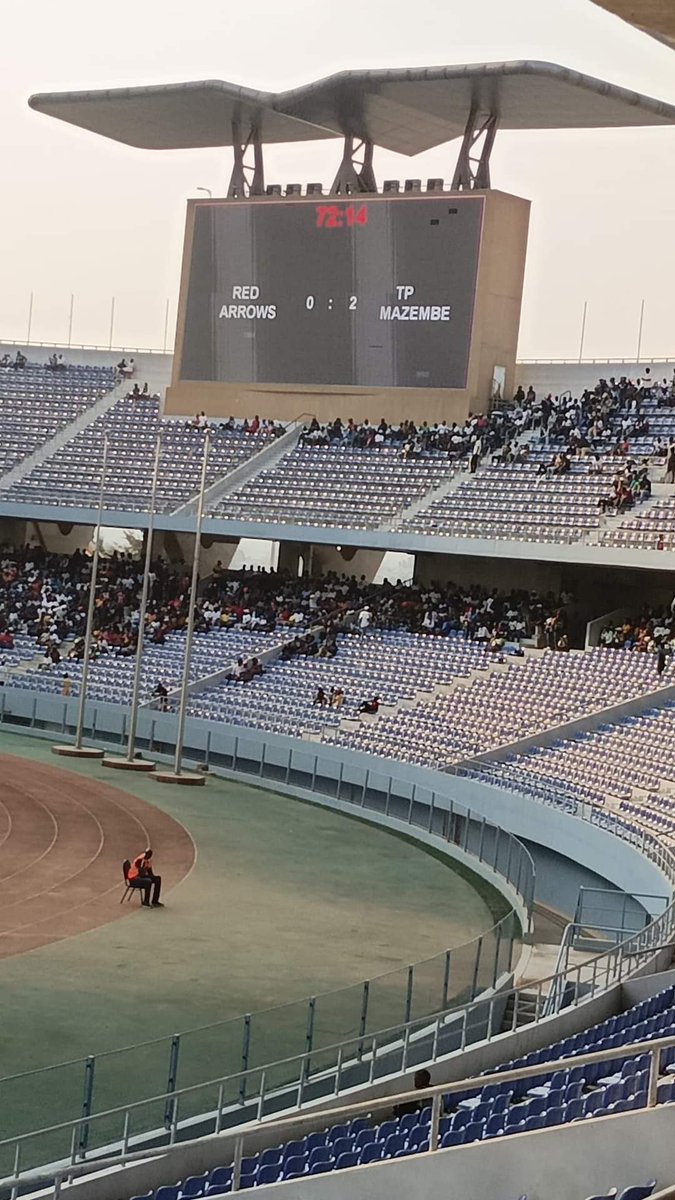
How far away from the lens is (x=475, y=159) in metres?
44.3

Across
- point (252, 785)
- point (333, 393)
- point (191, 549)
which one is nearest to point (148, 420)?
point (191, 549)

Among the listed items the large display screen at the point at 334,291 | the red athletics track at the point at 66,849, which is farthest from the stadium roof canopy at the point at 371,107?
the red athletics track at the point at 66,849

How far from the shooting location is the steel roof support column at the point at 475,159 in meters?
43.1

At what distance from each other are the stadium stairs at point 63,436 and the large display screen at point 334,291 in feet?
18.7

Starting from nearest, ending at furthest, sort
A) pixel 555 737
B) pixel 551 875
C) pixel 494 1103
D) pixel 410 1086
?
pixel 494 1103
pixel 410 1086
pixel 551 875
pixel 555 737

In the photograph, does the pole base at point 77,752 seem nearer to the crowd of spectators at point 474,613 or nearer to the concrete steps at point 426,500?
the crowd of spectators at point 474,613

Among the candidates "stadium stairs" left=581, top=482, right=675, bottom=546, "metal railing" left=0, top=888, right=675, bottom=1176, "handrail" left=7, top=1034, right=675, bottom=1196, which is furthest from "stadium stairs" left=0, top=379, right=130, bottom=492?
"handrail" left=7, top=1034, right=675, bottom=1196

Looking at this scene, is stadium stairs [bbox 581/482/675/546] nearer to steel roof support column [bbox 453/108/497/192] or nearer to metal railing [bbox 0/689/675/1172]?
steel roof support column [bbox 453/108/497/192]

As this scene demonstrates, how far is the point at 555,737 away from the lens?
32812mm

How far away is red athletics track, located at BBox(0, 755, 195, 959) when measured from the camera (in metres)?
22.0

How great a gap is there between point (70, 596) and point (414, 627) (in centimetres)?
1070

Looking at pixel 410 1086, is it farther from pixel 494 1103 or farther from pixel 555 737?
pixel 555 737

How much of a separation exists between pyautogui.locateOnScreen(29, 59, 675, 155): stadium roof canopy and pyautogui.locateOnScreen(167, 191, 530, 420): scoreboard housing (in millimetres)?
1881

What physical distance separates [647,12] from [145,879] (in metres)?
14.0
